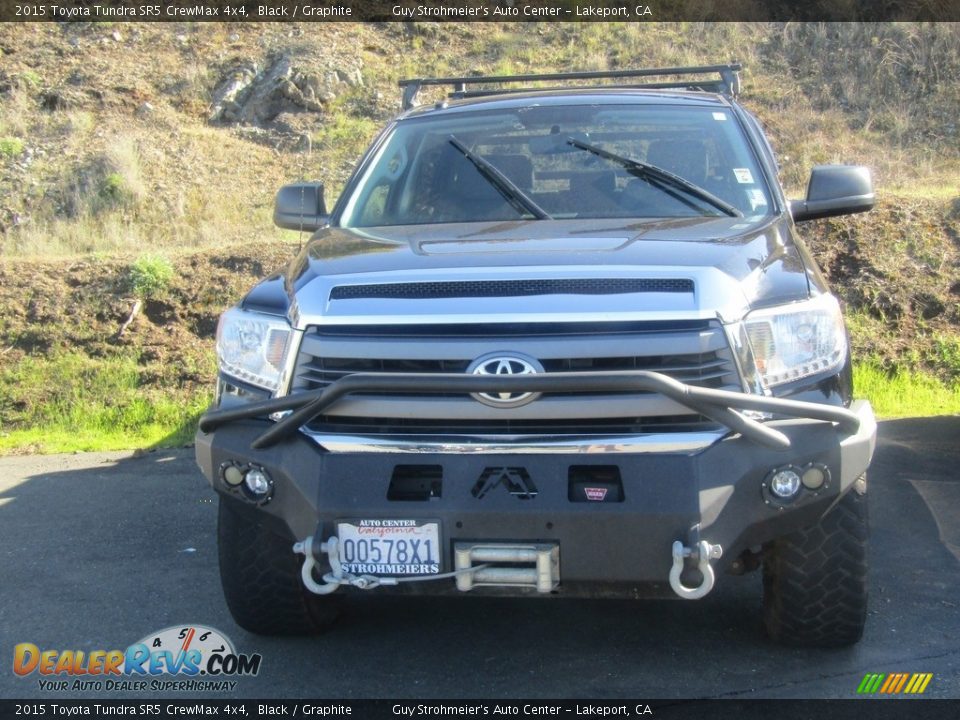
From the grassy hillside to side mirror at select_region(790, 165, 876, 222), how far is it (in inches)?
160

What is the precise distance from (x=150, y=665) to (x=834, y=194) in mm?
3418

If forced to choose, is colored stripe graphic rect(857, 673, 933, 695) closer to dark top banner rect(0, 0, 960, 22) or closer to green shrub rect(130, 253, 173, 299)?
green shrub rect(130, 253, 173, 299)

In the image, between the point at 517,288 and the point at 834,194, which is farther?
Answer: the point at 834,194

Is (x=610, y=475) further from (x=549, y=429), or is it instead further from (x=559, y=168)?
(x=559, y=168)

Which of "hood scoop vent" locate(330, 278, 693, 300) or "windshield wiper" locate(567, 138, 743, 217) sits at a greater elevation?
"windshield wiper" locate(567, 138, 743, 217)

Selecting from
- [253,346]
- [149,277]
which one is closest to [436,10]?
[149,277]

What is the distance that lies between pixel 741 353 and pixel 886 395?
575cm

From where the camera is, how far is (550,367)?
3.70 meters

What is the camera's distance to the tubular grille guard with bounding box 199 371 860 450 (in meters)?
3.52

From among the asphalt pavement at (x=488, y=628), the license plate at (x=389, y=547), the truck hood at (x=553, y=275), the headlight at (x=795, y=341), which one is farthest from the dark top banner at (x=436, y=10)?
the license plate at (x=389, y=547)

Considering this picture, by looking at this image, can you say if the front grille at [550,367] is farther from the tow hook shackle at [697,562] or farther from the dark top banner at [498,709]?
the dark top banner at [498,709]

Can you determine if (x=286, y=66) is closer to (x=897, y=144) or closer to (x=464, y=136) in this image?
(x=897, y=144)

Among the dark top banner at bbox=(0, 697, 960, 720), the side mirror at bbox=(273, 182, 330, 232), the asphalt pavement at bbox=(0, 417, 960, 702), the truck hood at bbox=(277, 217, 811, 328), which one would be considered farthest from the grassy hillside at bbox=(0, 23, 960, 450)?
the truck hood at bbox=(277, 217, 811, 328)

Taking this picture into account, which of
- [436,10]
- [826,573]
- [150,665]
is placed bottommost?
[150,665]
